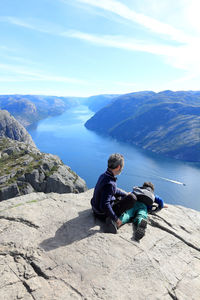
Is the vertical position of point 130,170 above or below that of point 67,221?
below

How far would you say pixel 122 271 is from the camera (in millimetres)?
6863

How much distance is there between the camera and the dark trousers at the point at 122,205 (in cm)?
935

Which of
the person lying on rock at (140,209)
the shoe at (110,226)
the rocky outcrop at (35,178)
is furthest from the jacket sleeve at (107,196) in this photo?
the rocky outcrop at (35,178)

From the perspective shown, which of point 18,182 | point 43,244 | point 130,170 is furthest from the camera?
point 130,170

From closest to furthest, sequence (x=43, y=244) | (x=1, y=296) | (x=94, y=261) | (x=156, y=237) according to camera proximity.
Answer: (x=1, y=296)
(x=94, y=261)
(x=43, y=244)
(x=156, y=237)

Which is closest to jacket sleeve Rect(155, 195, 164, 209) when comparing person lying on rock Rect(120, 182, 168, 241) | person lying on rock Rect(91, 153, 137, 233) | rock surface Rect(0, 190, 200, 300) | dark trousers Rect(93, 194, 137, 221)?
person lying on rock Rect(120, 182, 168, 241)

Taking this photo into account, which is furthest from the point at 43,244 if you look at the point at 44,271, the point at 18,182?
the point at 18,182

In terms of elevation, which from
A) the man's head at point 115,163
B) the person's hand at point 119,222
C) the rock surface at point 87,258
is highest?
the man's head at point 115,163

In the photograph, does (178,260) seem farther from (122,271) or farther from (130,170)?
(130,170)

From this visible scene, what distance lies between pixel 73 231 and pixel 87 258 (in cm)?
175

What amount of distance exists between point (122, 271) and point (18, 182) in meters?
92.1

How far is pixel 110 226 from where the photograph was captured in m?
8.89

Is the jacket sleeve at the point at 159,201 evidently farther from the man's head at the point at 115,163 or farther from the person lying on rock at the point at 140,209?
the man's head at the point at 115,163

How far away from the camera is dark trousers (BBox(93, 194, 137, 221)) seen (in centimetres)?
935
